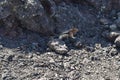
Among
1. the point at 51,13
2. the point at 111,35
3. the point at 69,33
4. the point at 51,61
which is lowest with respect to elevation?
the point at 51,61

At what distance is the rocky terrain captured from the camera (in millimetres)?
4258

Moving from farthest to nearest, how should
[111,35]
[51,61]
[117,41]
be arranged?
[111,35] → [117,41] → [51,61]

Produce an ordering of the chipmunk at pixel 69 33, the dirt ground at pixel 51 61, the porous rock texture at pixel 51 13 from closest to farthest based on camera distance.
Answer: the dirt ground at pixel 51 61 → the porous rock texture at pixel 51 13 → the chipmunk at pixel 69 33

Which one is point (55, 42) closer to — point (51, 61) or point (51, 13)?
point (51, 61)

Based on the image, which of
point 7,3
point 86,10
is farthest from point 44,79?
point 86,10

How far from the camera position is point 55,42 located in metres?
4.62

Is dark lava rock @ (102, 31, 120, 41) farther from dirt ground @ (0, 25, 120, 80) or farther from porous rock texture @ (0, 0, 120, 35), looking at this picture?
porous rock texture @ (0, 0, 120, 35)

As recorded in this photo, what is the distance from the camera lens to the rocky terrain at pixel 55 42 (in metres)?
4.26

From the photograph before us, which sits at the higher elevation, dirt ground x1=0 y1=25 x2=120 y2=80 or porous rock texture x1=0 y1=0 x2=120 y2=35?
porous rock texture x1=0 y1=0 x2=120 y2=35

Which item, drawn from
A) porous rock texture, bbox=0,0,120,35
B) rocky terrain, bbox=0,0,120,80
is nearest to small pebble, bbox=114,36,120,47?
rocky terrain, bbox=0,0,120,80

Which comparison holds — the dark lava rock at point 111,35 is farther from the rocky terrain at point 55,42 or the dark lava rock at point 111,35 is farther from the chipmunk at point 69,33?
the chipmunk at point 69,33

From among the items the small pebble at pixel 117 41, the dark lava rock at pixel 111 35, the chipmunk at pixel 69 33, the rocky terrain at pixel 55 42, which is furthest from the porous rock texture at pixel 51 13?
the small pebble at pixel 117 41

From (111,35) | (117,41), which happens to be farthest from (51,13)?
(117,41)

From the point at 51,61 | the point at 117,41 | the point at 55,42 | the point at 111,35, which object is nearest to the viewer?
the point at 51,61
